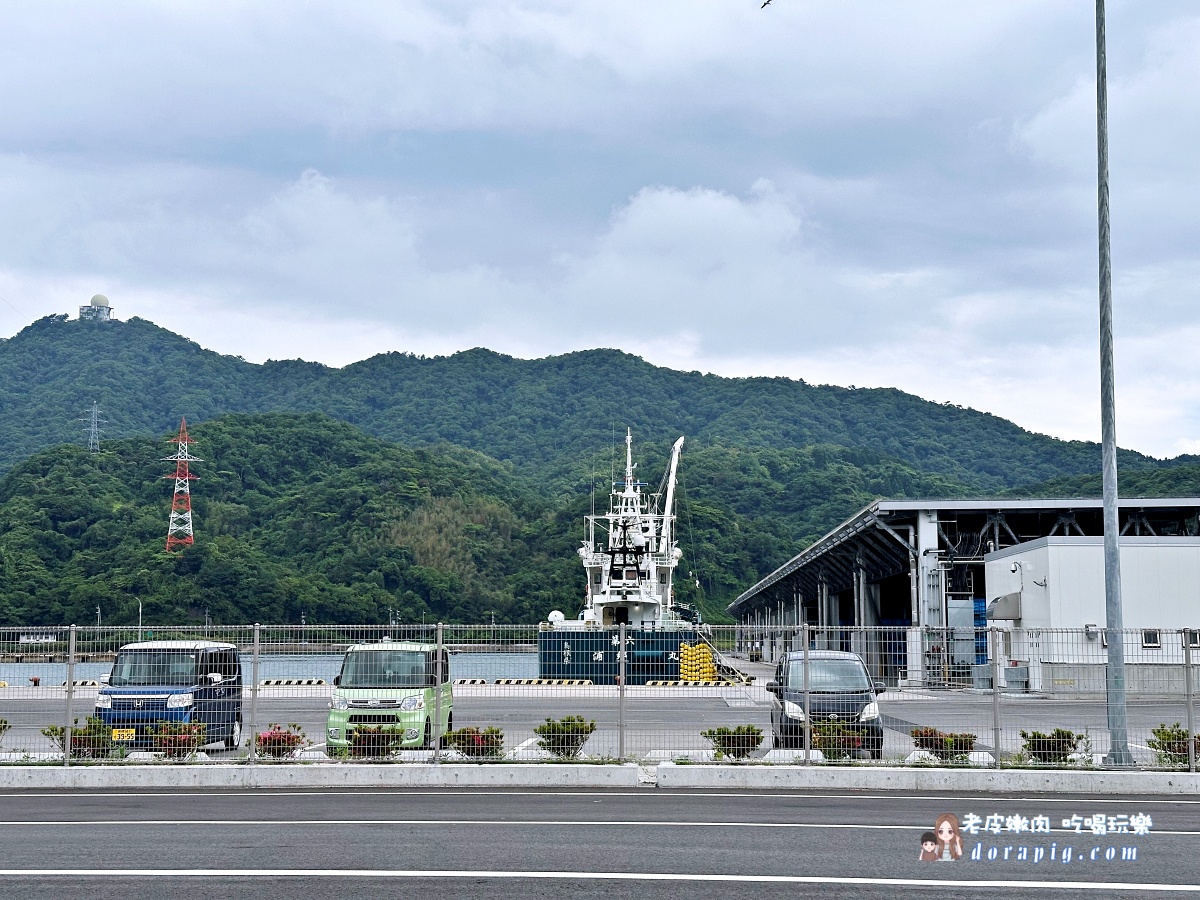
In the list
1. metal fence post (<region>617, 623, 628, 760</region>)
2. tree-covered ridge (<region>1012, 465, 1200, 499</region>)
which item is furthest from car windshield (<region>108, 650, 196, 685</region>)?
tree-covered ridge (<region>1012, 465, 1200, 499</region>)

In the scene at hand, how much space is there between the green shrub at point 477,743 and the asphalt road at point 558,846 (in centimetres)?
Result: 166

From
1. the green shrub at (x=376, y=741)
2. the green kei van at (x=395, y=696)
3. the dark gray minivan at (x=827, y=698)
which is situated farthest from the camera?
the green kei van at (x=395, y=696)

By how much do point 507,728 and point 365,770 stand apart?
19.8 feet

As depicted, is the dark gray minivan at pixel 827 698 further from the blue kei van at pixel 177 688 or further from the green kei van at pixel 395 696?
the blue kei van at pixel 177 688

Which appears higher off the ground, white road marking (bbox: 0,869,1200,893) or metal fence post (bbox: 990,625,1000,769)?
metal fence post (bbox: 990,625,1000,769)

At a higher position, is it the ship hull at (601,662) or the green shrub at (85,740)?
the ship hull at (601,662)

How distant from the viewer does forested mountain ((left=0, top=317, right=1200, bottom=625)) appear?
115 meters

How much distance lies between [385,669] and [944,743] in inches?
333

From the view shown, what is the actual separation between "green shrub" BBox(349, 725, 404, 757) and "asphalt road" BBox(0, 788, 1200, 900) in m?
1.50

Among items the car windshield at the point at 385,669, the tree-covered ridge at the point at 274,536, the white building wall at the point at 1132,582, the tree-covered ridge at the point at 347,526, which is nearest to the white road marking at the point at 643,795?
the car windshield at the point at 385,669

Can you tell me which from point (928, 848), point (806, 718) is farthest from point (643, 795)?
point (928, 848)

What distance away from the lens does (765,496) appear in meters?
153

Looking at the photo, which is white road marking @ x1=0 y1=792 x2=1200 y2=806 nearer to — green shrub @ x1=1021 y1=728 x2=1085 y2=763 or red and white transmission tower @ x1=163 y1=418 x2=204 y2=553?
green shrub @ x1=1021 y1=728 x2=1085 y2=763

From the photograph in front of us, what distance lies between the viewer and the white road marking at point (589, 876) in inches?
395
